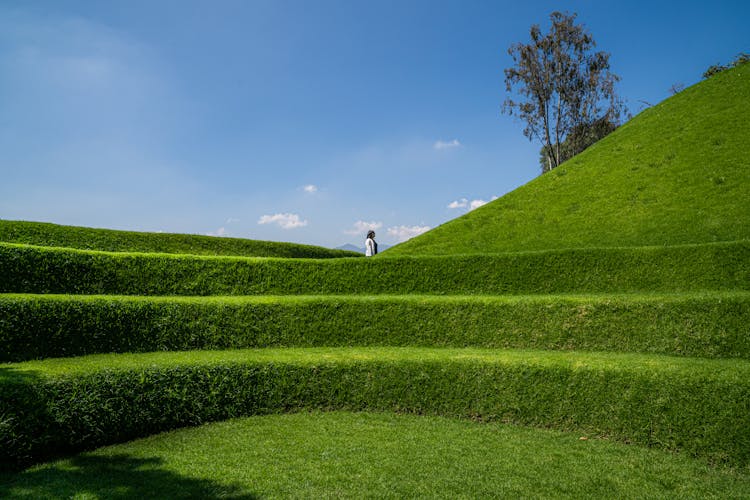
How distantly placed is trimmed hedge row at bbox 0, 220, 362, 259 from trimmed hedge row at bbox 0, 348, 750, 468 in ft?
24.1

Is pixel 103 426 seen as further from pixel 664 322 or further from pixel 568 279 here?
pixel 568 279

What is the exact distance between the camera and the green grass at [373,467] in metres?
5.33

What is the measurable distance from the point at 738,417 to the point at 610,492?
248 cm

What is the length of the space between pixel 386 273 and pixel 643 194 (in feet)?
39.9

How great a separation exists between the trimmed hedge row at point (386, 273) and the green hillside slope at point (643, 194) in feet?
14.4

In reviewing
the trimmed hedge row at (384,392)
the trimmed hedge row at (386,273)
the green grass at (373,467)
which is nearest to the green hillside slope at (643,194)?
the trimmed hedge row at (386,273)

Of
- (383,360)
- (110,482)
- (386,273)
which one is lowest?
(110,482)

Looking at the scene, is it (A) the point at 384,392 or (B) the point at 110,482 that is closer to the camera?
(B) the point at 110,482

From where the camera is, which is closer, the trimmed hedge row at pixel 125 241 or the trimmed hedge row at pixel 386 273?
the trimmed hedge row at pixel 386 273

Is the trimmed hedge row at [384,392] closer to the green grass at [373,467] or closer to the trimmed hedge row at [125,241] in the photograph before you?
the green grass at [373,467]

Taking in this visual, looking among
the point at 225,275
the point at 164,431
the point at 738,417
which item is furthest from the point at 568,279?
the point at 164,431

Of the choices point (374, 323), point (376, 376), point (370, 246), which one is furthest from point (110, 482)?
point (370, 246)

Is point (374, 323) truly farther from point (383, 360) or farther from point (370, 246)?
point (370, 246)

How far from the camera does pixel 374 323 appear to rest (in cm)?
1008
